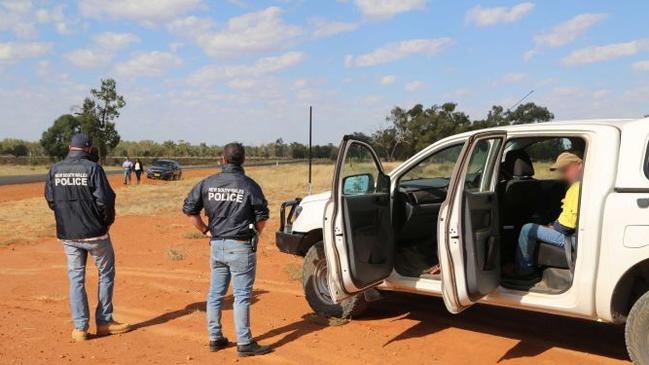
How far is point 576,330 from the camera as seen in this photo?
19.6ft

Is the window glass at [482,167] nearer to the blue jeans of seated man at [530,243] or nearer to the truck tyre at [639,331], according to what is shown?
the blue jeans of seated man at [530,243]

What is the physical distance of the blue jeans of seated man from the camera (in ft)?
16.9

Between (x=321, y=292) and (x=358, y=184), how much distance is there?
1.44 meters

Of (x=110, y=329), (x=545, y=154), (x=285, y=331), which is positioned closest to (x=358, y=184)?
(x=285, y=331)

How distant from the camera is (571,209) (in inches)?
196

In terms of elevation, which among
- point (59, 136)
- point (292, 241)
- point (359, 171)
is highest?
point (59, 136)

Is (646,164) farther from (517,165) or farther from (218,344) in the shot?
(218,344)

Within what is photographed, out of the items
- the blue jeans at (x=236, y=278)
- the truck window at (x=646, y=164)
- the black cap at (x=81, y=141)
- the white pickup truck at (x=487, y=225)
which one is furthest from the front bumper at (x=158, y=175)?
the truck window at (x=646, y=164)

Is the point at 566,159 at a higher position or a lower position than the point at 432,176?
higher

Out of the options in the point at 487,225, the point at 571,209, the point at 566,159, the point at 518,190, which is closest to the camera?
the point at 571,209

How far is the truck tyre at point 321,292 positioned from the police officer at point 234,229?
1090 millimetres

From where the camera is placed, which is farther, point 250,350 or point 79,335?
point 79,335

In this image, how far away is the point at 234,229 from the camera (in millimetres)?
5320

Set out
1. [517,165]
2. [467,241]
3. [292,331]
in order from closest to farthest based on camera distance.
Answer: [467,241] → [292,331] → [517,165]
